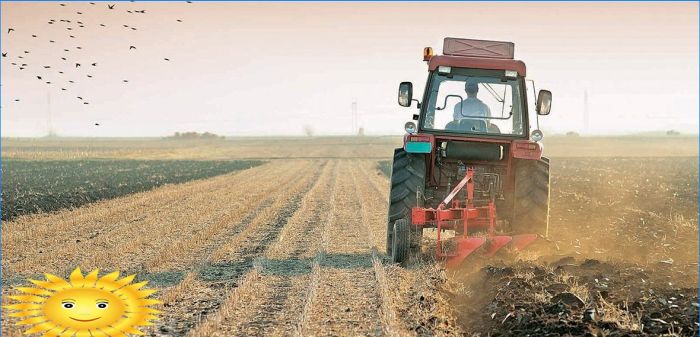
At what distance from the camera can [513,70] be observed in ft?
32.1

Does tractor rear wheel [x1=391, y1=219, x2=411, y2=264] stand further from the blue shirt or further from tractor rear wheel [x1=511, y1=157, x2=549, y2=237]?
the blue shirt

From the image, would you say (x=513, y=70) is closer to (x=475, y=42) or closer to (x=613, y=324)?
(x=475, y=42)

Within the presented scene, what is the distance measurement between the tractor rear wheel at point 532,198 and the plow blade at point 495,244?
3.39 feet

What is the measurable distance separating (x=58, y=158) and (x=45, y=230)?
37.0 meters

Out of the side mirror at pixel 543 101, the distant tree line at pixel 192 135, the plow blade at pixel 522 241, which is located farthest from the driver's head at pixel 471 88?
the distant tree line at pixel 192 135

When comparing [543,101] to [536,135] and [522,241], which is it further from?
[522,241]

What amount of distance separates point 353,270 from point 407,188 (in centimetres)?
146

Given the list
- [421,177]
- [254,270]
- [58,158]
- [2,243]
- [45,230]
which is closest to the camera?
[254,270]

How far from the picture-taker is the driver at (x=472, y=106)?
9.92 meters

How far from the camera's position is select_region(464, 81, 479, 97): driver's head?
9945 mm

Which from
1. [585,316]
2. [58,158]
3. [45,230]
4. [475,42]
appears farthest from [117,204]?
[58,158]

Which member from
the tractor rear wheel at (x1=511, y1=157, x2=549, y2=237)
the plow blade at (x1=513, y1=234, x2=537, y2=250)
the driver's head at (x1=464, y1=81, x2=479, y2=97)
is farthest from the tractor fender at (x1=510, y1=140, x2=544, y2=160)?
the plow blade at (x1=513, y1=234, x2=537, y2=250)

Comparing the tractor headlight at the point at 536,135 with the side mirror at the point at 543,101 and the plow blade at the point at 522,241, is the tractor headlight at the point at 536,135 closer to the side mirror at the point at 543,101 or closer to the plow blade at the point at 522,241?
the side mirror at the point at 543,101

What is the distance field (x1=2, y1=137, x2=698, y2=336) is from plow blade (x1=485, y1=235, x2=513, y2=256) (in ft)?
0.87
